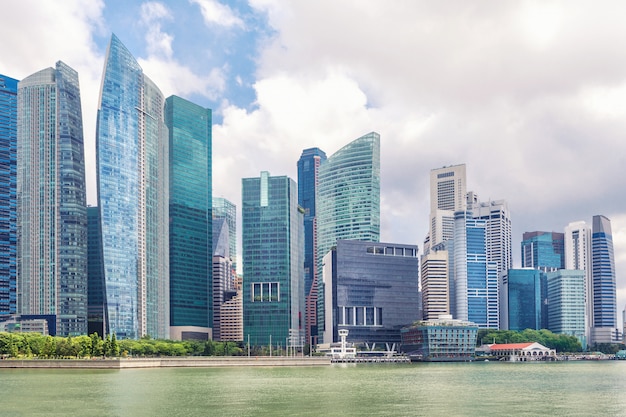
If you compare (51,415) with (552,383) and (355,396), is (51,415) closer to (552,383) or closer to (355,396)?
(355,396)

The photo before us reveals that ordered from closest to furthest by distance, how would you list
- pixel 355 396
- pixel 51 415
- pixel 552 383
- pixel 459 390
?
pixel 51 415 → pixel 355 396 → pixel 459 390 → pixel 552 383

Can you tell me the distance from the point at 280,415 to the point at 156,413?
1297 centimetres

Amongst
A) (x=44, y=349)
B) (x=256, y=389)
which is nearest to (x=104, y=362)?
(x=44, y=349)

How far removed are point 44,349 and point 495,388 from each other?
11692cm

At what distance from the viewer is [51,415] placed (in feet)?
260

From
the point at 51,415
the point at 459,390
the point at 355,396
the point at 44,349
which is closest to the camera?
the point at 51,415

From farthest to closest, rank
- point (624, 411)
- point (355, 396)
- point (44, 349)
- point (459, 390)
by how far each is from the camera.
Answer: point (44, 349) < point (459, 390) < point (355, 396) < point (624, 411)

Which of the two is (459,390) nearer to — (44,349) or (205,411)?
(205,411)

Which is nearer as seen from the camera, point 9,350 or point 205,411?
point 205,411

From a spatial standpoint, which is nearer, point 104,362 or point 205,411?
point 205,411

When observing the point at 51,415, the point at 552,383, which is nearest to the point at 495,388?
the point at 552,383

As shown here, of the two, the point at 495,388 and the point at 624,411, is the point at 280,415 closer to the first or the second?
the point at 624,411

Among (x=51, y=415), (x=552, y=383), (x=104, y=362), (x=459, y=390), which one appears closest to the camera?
(x=51, y=415)

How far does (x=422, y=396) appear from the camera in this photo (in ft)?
341
